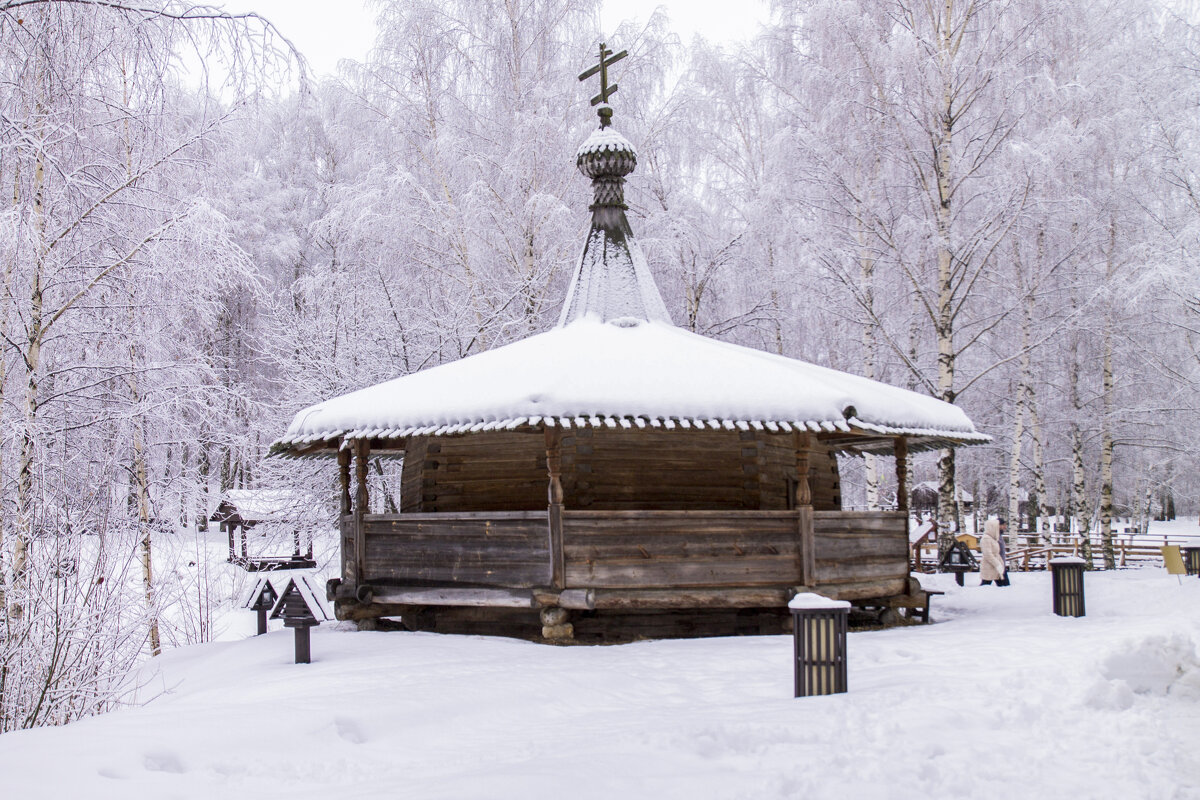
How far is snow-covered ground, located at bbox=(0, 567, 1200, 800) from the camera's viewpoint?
17.2 ft

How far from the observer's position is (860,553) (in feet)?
41.1

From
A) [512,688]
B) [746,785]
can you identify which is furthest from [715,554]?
[746,785]

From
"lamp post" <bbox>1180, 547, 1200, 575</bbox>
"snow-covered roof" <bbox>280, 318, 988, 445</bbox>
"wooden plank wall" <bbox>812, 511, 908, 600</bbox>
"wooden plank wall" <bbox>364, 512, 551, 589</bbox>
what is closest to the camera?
"snow-covered roof" <bbox>280, 318, 988, 445</bbox>

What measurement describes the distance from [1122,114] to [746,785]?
1894 centimetres

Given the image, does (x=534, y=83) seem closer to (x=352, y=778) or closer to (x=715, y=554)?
(x=715, y=554)

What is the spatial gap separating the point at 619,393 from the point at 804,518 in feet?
9.40

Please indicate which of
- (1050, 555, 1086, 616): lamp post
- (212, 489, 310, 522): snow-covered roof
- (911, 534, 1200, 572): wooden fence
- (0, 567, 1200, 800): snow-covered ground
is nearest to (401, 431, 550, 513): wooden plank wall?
(0, 567, 1200, 800): snow-covered ground

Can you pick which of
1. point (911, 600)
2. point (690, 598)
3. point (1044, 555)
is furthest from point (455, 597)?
point (1044, 555)

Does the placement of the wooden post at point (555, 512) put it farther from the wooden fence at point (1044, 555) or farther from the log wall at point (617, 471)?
the wooden fence at point (1044, 555)

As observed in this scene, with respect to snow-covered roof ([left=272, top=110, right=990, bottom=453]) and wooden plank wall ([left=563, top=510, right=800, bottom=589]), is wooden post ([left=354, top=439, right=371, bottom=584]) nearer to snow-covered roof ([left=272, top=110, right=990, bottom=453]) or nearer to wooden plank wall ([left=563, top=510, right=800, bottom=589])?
snow-covered roof ([left=272, top=110, right=990, bottom=453])

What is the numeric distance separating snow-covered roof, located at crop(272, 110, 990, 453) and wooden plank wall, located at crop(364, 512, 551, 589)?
1.22m

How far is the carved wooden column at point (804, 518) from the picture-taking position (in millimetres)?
11531

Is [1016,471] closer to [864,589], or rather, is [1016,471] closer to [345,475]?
[864,589]

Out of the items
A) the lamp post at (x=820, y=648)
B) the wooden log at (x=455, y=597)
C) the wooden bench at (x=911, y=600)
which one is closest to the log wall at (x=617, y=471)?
the wooden log at (x=455, y=597)
